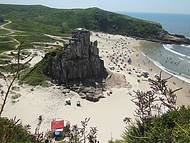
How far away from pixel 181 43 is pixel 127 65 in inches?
2406

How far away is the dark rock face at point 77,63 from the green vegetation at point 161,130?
3347cm

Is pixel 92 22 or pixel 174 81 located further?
pixel 92 22

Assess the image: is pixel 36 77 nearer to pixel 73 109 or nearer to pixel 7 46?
pixel 73 109

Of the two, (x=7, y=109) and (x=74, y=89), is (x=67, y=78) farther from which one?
(x=7, y=109)

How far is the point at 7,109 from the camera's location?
4047cm

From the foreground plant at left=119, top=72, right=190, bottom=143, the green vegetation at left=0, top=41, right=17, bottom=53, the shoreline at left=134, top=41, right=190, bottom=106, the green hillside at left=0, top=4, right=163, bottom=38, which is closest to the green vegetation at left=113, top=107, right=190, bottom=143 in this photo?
the foreground plant at left=119, top=72, right=190, bottom=143

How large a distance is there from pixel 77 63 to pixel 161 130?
3892cm

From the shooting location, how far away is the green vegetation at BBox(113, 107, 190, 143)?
40.0 feet

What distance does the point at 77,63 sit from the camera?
180 feet

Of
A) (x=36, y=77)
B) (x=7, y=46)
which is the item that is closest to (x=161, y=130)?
(x=36, y=77)

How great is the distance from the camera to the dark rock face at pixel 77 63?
53.7m

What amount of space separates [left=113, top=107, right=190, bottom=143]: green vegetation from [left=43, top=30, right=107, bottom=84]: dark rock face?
33.5 meters

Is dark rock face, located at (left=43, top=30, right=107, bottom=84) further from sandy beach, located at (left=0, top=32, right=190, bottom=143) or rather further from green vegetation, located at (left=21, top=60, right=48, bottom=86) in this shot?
sandy beach, located at (left=0, top=32, right=190, bottom=143)

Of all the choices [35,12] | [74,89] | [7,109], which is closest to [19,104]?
[7,109]
